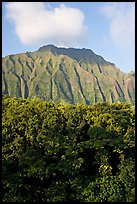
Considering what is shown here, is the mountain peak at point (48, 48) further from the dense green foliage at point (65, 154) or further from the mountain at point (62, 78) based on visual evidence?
the dense green foliage at point (65, 154)

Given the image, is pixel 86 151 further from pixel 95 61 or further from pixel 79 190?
pixel 95 61

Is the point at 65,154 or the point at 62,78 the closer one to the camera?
the point at 65,154

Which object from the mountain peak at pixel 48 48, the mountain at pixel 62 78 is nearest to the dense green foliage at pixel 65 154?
the mountain at pixel 62 78

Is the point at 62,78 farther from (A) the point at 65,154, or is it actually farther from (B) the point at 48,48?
(A) the point at 65,154

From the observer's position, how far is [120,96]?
67750mm

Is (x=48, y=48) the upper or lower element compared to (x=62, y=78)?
upper

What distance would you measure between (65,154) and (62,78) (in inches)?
2360

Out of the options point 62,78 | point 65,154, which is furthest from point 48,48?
point 65,154

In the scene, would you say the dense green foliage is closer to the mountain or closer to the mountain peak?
the mountain

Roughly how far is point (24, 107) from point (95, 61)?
74.2 m

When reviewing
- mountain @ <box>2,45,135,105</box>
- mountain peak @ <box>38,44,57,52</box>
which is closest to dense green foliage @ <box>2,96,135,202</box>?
mountain @ <box>2,45,135,105</box>

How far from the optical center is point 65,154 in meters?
7.45

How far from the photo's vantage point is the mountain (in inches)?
2386

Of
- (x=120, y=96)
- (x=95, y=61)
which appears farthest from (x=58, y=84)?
(x=95, y=61)
